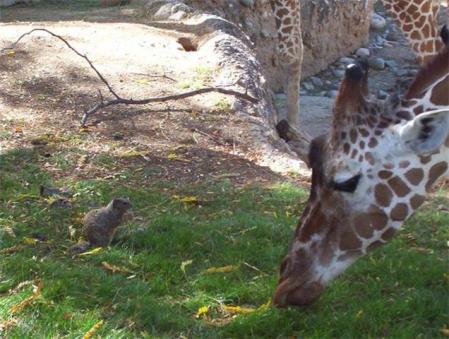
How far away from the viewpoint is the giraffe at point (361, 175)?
4.79 metres

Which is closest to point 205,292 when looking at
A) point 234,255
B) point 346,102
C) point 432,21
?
point 234,255

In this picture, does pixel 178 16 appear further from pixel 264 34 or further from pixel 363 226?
pixel 363 226

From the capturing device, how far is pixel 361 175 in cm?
479

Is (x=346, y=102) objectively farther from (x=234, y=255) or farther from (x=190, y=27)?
(x=190, y=27)

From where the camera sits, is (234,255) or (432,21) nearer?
(234,255)

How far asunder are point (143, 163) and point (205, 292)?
7.61 feet

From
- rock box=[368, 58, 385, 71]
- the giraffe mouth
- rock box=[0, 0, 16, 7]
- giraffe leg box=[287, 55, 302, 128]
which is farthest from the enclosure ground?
rock box=[368, 58, 385, 71]

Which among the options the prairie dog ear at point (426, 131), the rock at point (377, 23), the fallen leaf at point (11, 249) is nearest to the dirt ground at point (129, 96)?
the fallen leaf at point (11, 249)

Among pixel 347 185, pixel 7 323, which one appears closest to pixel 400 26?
pixel 347 185

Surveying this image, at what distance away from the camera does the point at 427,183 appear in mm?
4898

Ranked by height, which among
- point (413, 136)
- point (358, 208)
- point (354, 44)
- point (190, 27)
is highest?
point (413, 136)

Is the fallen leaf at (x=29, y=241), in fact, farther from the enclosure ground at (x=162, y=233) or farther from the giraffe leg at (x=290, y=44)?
the giraffe leg at (x=290, y=44)

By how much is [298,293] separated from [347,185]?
0.70m

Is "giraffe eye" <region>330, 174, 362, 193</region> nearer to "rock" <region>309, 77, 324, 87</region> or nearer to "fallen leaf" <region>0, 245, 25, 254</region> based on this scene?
"fallen leaf" <region>0, 245, 25, 254</region>
